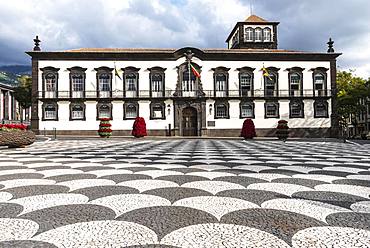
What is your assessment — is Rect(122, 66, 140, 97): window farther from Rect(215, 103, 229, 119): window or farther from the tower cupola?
the tower cupola

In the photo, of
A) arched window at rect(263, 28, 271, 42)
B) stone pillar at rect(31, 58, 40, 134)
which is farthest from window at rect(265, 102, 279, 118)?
stone pillar at rect(31, 58, 40, 134)

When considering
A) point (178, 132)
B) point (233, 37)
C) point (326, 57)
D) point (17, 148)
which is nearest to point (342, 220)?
point (17, 148)

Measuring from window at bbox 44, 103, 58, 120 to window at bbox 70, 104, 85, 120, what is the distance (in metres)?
1.66

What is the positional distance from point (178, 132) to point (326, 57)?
1810 cm

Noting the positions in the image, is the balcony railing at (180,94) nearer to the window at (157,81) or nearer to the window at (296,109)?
the window at (157,81)

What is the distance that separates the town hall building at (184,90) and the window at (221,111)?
106 mm

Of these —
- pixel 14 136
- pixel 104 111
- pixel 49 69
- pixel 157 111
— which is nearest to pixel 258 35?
pixel 157 111

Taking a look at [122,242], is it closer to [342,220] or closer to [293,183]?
[342,220]

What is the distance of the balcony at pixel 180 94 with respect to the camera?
1056 inches

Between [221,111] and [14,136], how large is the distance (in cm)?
2097

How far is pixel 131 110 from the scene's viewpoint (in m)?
27.2

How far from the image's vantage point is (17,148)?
1007cm

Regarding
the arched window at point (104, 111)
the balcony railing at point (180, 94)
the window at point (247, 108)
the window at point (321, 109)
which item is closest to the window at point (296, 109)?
the balcony railing at point (180, 94)

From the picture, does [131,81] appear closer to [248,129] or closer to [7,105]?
[248,129]
